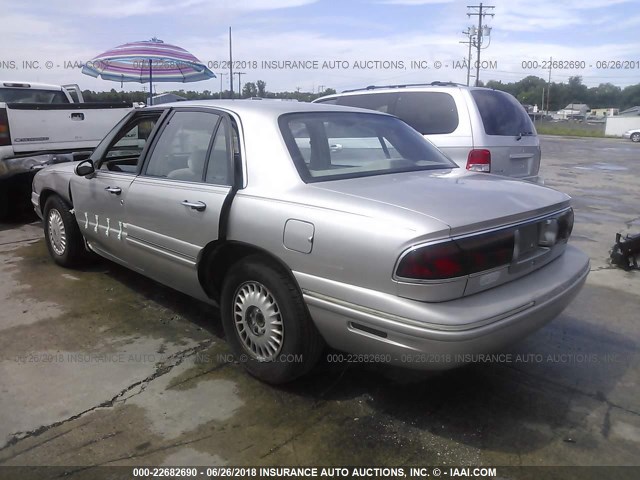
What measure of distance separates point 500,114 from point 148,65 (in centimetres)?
964

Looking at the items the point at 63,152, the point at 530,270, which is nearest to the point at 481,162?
the point at 530,270

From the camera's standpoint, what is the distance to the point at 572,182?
1279 centimetres

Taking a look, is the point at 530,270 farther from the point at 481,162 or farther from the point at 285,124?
the point at 481,162

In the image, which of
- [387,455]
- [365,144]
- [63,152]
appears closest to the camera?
[387,455]

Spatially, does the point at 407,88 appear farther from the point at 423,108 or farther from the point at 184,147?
the point at 184,147

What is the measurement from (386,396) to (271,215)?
1216 mm

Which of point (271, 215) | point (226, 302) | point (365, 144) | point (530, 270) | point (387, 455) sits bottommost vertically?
point (387, 455)

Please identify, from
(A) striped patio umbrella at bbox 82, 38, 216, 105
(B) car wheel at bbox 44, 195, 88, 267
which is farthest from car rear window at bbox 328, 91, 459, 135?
(A) striped patio umbrella at bbox 82, 38, 216, 105

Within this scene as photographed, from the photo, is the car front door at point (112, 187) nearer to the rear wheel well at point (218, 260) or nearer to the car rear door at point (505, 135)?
the rear wheel well at point (218, 260)

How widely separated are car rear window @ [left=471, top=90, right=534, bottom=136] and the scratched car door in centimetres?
339

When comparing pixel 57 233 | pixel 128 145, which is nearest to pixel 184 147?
pixel 128 145

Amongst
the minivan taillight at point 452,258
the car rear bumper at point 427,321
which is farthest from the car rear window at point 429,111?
the minivan taillight at point 452,258

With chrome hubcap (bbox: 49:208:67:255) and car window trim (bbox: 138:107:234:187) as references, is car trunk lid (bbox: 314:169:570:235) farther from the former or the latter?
chrome hubcap (bbox: 49:208:67:255)

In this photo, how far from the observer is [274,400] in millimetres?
3088
